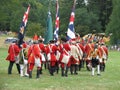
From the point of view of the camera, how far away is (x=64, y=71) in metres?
24.8

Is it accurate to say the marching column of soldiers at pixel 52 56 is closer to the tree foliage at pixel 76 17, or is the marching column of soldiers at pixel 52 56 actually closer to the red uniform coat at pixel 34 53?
the red uniform coat at pixel 34 53

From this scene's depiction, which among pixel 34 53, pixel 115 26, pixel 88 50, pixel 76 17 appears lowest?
pixel 34 53

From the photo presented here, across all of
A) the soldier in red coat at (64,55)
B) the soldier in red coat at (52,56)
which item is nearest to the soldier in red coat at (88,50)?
the soldier in red coat at (52,56)

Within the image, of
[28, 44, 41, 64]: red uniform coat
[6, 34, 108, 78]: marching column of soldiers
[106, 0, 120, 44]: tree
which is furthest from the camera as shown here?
[106, 0, 120, 44]: tree

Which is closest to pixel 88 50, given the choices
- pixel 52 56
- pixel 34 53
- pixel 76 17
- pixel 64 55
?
pixel 52 56

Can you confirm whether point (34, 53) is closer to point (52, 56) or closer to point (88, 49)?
point (52, 56)

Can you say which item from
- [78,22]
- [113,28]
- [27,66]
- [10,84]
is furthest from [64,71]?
[78,22]

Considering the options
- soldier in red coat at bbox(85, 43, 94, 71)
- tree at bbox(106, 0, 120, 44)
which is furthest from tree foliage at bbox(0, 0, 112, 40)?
soldier in red coat at bbox(85, 43, 94, 71)

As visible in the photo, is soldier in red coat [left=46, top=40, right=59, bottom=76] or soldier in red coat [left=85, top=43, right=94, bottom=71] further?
soldier in red coat [left=85, top=43, right=94, bottom=71]

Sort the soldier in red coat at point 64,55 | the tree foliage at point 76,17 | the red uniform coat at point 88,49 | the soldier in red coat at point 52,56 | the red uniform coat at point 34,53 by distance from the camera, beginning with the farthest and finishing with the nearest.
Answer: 1. the tree foliage at point 76,17
2. the red uniform coat at point 88,49
3. the soldier in red coat at point 52,56
4. the soldier in red coat at point 64,55
5. the red uniform coat at point 34,53

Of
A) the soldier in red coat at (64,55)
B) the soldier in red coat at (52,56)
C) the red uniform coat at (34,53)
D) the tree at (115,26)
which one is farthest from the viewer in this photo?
the tree at (115,26)

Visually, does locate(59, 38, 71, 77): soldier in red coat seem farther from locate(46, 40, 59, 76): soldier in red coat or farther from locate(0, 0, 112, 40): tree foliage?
locate(0, 0, 112, 40): tree foliage

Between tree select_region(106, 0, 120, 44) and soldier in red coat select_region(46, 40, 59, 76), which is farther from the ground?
tree select_region(106, 0, 120, 44)

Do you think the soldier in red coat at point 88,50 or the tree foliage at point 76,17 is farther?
the tree foliage at point 76,17
